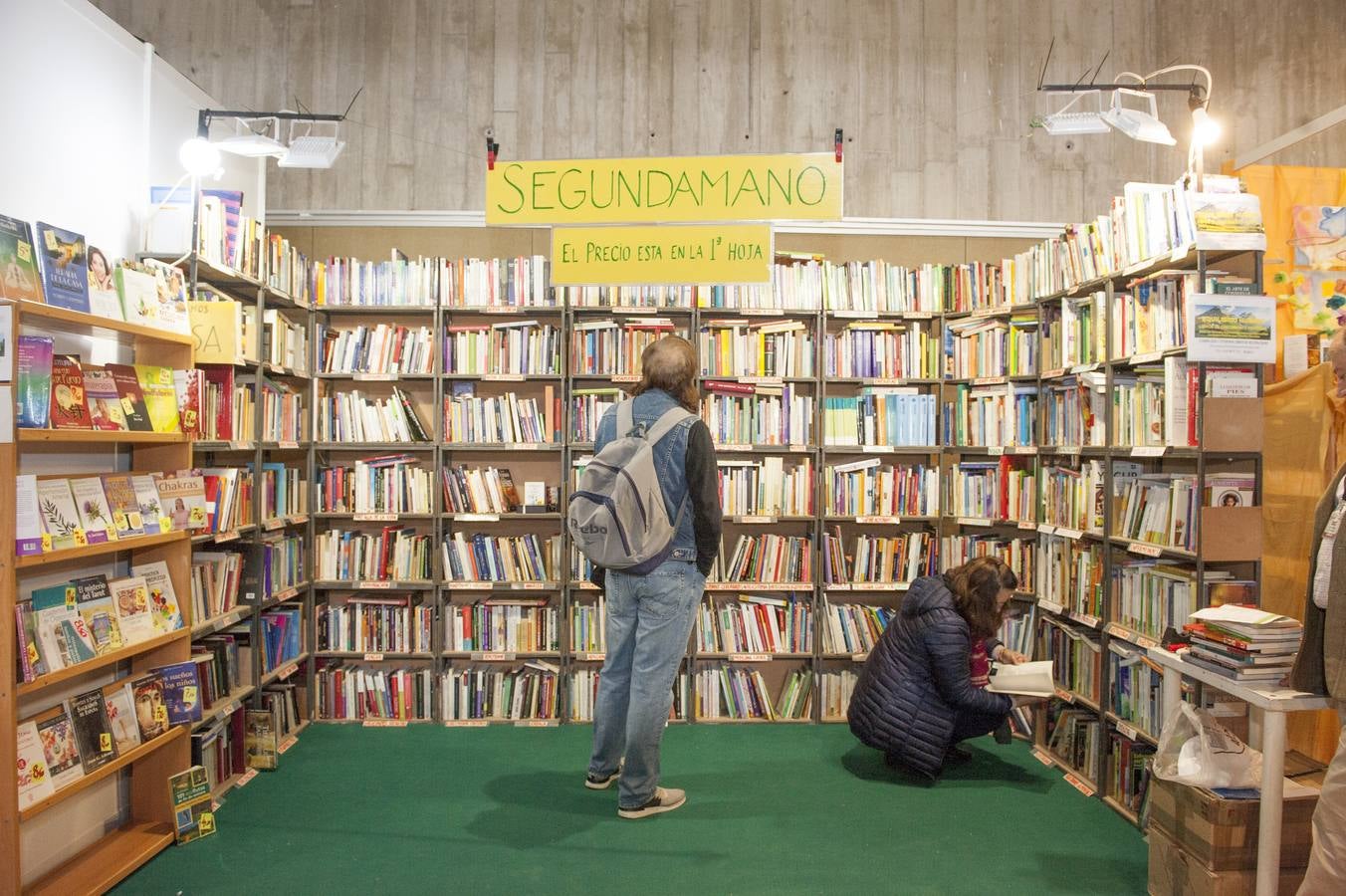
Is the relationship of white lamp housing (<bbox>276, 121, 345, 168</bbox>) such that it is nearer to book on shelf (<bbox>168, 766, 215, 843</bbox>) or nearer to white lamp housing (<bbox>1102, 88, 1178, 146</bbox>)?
book on shelf (<bbox>168, 766, 215, 843</bbox>)

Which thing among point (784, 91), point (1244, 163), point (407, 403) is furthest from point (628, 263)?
point (1244, 163)

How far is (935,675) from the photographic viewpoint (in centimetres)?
372

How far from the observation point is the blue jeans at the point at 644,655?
3293 millimetres

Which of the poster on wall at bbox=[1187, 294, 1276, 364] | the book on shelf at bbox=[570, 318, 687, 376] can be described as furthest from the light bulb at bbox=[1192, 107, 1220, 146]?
the book on shelf at bbox=[570, 318, 687, 376]

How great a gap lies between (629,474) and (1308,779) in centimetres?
241

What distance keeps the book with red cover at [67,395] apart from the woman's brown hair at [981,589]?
3402 millimetres

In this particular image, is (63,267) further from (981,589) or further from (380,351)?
(981,589)

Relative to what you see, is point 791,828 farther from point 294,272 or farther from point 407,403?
point 294,272

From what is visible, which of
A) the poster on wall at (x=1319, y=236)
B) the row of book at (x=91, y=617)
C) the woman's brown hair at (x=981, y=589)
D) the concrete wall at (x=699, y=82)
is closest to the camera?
the row of book at (x=91, y=617)

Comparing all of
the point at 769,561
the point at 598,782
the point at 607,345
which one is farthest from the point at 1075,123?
the point at 598,782

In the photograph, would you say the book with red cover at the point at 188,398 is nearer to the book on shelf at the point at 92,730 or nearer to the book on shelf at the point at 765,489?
the book on shelf at the point at 92,730

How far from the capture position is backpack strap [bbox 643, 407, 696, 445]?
330 cm

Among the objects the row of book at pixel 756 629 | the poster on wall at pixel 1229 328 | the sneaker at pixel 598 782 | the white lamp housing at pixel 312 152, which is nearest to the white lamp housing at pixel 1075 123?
the poster on wall at pixel 1229 328

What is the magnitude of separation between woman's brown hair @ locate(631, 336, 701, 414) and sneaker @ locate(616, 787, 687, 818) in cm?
156
